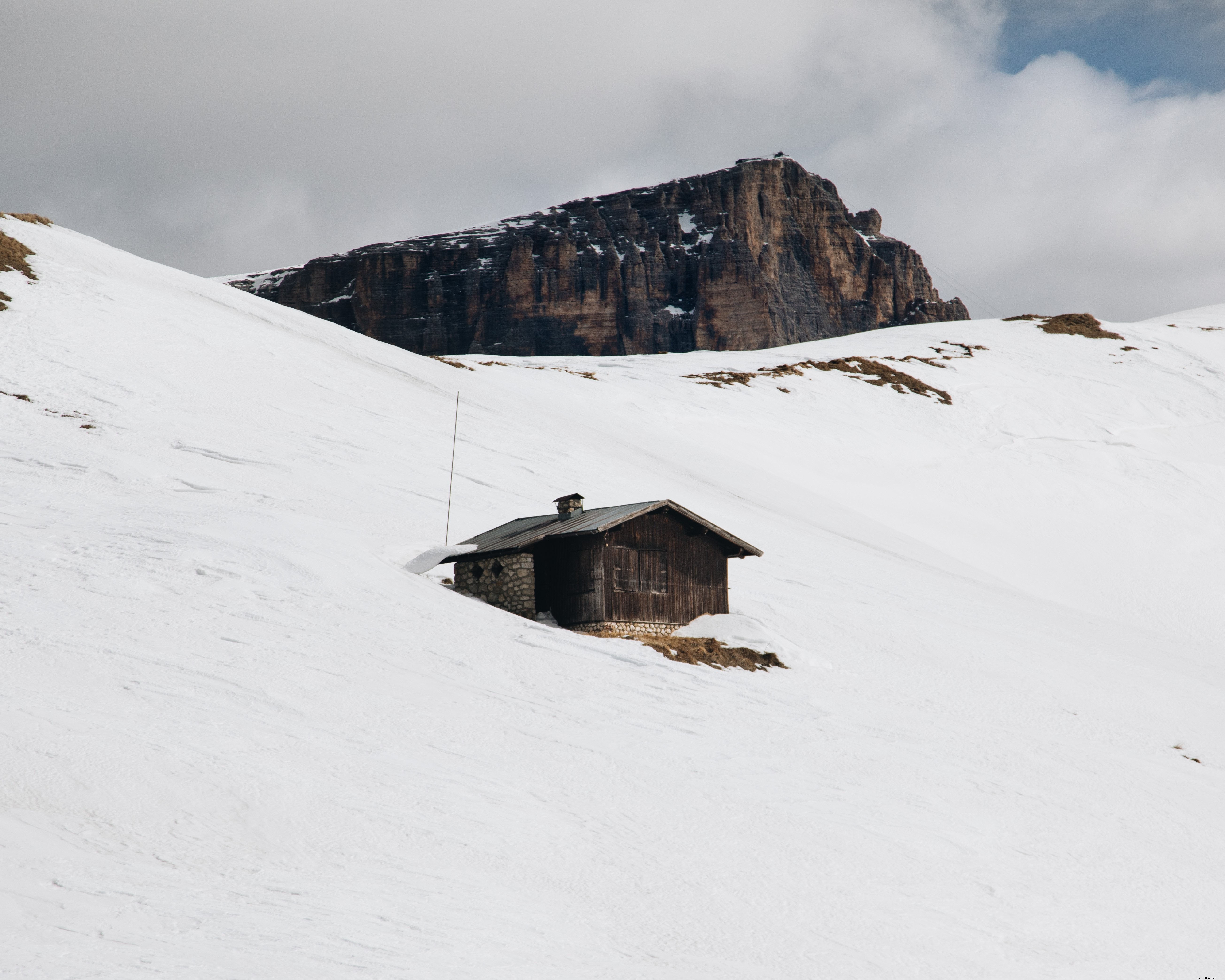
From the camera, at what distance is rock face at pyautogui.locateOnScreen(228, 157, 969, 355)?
14775cm

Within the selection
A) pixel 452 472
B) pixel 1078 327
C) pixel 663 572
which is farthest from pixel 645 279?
pixel 663 572

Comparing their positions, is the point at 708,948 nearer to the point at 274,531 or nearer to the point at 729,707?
the point at 729,707

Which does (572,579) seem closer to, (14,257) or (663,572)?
(663,572)

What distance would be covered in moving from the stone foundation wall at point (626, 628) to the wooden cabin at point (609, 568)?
2 centimetres

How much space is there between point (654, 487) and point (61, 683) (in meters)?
26.0

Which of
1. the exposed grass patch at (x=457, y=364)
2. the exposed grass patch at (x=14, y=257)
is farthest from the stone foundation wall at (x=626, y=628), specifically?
the exposed grass patch at (x=457, y=364)

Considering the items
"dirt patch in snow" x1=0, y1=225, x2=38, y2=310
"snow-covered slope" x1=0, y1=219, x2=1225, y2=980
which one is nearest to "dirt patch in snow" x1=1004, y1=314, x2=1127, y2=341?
"snow-covered slope" x1=0, y1=219, x2=1225, y2=980

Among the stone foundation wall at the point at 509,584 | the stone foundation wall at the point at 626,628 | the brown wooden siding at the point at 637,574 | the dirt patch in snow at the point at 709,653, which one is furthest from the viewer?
the stone foundation wall at the point at 509,584

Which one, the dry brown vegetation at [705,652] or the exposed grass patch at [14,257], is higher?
the exposed grass patch at [14,257]

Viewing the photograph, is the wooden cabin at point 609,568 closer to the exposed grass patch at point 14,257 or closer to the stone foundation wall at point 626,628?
the stone foundation wall at point 626,628

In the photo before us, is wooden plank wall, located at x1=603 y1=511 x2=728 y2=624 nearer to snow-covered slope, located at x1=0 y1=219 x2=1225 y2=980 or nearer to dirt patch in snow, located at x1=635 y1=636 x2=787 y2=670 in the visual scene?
dirt patch in snow, located at x1=635 y1=636 x2=787 y2=670

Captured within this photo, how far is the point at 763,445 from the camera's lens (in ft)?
177

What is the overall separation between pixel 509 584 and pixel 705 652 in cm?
456

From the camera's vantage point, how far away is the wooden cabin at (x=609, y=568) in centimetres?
2391
